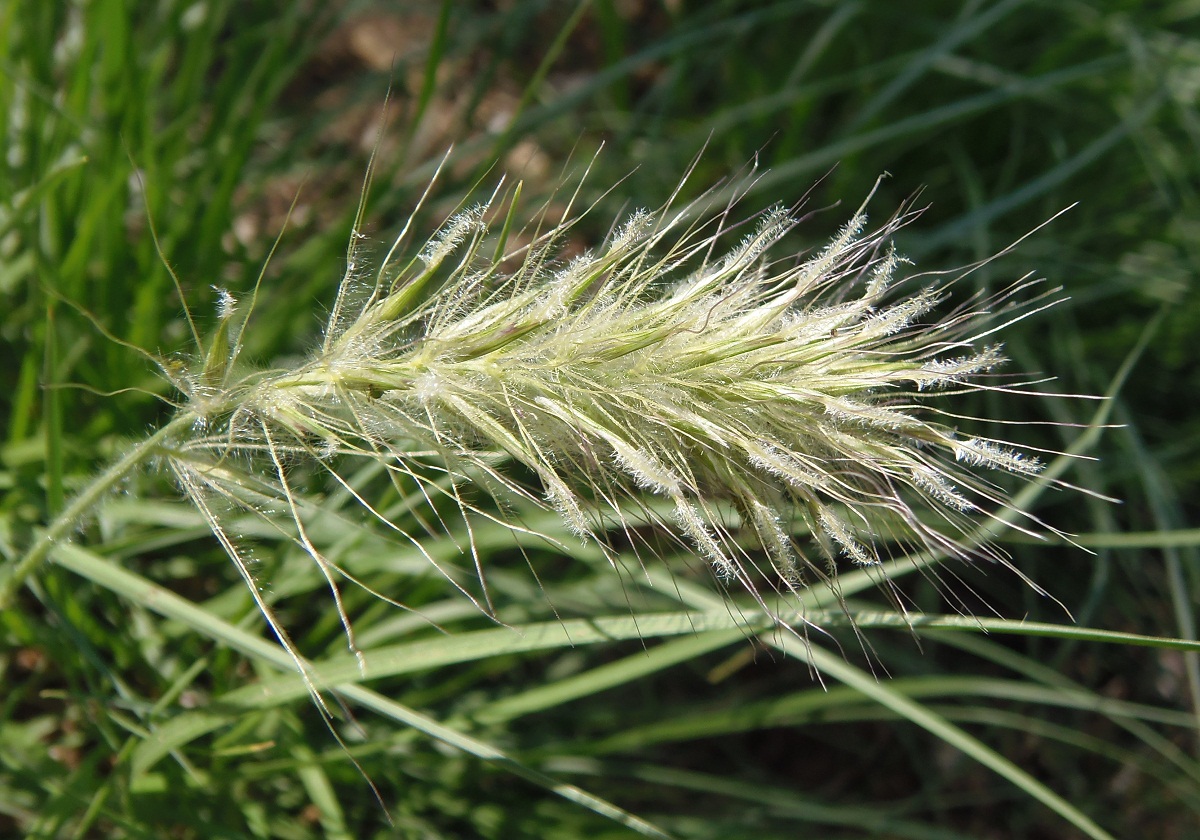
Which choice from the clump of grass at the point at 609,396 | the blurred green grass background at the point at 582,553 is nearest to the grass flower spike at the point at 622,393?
the clump of grass at the point at 609,396

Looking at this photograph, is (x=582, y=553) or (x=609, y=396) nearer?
(x=609, y=396)

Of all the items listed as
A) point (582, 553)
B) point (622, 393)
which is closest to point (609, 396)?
point (622, 393)

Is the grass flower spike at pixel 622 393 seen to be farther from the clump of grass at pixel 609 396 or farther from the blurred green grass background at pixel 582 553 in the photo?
the blurred green grass background at pixel 582 553

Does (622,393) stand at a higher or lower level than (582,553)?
higher

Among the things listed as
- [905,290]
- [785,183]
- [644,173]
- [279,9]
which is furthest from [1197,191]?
[279,9]

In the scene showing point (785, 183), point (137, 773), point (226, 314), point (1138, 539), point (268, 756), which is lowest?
point (268, 756)

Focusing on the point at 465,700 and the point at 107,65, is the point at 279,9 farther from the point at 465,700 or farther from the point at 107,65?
the point at 465,700

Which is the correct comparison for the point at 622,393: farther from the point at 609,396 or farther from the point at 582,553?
the point at 582,553

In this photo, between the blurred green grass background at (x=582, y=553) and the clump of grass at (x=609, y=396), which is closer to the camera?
the clump of grass at (x=609, y=396)

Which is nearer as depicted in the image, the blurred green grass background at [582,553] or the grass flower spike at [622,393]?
the grass flower spike at [622,393]
